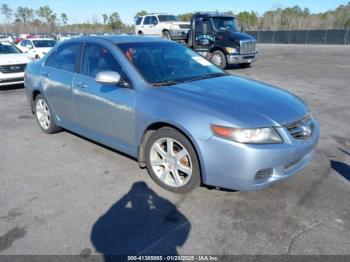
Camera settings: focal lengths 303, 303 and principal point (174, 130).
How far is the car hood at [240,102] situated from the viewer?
2.93m

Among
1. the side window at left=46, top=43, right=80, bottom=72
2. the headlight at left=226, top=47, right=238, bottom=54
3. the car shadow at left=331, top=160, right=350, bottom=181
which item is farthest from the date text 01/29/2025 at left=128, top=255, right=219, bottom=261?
the headlight at left=226, top=47, right=238, bottom=54

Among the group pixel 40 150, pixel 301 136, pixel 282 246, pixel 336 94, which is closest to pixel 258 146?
pixel 301 136

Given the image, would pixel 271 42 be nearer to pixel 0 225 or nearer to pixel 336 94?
pixel 336 94

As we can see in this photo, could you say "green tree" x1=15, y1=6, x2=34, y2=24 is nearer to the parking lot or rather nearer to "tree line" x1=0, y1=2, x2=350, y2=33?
"tree line" x1=0, y1=2, x2=350, y2=33

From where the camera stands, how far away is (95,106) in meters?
4.02

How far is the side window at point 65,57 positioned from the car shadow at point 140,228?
2.31 metres

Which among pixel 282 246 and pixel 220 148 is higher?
pixel 220 148

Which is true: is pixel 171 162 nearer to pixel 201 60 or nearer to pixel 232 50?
pixel 201 60

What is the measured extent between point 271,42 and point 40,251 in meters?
51.2

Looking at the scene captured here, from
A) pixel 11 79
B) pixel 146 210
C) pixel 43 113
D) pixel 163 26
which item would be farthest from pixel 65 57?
pixel 163 26

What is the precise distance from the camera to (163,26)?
1992cm

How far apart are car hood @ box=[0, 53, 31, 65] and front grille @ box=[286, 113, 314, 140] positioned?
368 inches

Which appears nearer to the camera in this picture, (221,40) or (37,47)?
(221,40)

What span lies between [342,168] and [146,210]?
2652 millimetres
